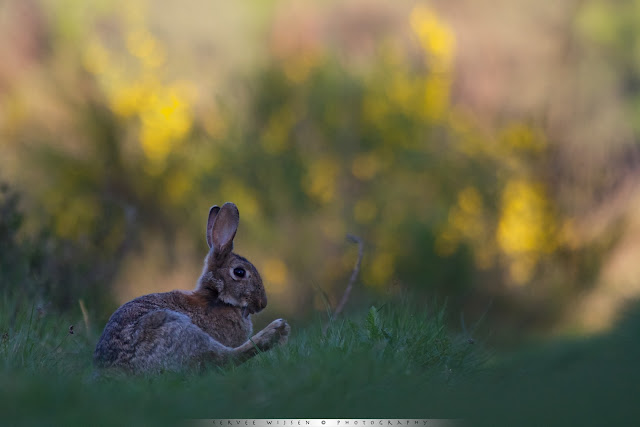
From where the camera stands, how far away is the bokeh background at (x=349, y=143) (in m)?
13.9

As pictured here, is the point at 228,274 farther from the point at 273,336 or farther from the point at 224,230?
the point at 273,336

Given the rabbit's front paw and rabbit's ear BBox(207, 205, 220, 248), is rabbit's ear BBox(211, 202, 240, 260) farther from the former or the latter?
the rabbit's front paw

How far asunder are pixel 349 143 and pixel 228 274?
9.14 m

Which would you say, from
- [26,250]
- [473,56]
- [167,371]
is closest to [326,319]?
[167,371]

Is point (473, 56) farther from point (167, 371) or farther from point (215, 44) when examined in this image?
point (167, 371)

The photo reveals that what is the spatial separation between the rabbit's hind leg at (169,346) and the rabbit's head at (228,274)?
32.9 inches

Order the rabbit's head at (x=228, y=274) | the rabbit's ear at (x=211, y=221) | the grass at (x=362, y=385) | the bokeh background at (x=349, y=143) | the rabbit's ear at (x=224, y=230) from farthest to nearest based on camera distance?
the bokeh background at (x=349, y=143) < the rabbit's ear at (x=211, y=221) < the rabbit's ear at (x=224, y=230) < the rabbit's head at (x=228, y=274) < the grass at (x=362, y=385)

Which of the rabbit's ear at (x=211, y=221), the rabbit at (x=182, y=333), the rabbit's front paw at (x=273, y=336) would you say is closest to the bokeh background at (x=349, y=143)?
the rabbit's ear at (x=211, y=221)

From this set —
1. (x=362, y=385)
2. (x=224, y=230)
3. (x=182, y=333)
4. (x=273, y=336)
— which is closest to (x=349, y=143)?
(x=224, y=230)

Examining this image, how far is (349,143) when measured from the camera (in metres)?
15.1

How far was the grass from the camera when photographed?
3.52m

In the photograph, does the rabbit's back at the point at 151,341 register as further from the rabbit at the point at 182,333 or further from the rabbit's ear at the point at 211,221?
the rabbit's ear at the point at 211,221

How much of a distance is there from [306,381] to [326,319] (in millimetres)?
1848

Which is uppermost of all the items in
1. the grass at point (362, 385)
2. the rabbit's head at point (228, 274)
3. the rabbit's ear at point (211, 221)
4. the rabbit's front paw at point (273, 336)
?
the rabbit's ear at point (211, 221)
